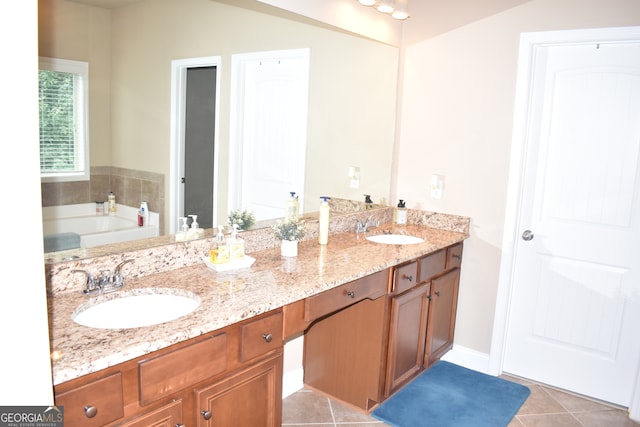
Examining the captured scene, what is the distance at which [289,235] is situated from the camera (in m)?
2.44

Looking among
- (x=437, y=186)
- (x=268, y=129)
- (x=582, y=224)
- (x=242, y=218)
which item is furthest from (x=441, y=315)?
(x=268, y=129)

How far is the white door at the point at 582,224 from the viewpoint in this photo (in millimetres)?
2834

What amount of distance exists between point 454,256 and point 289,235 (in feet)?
4.17

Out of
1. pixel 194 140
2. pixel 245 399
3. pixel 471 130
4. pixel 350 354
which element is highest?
pixel 471 130

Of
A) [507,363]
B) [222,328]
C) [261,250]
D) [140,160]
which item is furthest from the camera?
[507,363]

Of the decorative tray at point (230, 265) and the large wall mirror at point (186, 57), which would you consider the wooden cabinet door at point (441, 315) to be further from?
the decorative tray at point (230, 265)

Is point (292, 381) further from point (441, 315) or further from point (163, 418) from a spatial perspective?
point (163, 418)

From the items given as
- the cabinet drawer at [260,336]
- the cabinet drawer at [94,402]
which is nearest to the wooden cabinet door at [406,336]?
the cabinet drawer at [260,336]

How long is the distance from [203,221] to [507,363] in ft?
7.27

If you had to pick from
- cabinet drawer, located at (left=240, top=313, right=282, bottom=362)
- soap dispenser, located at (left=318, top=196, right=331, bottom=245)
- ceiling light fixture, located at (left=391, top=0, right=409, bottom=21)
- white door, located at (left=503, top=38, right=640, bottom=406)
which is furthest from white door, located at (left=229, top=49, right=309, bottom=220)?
white door, located at (left=503, top=38, right=640, bottom=406)

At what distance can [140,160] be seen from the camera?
200 centimetres

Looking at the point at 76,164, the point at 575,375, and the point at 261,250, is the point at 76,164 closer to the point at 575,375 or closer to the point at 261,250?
the point at 261,250

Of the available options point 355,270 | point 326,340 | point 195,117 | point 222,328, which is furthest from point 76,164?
point 326,340

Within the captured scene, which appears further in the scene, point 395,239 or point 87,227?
point 395,239
